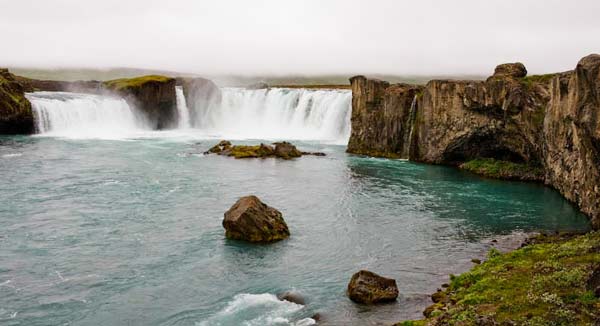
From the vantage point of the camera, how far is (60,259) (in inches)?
1140

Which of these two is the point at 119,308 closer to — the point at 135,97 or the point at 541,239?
the point at 541,239

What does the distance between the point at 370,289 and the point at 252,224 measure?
11.0 meters

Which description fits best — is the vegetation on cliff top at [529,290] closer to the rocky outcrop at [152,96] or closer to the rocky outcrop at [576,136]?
the rocky outcrop at [576,136]

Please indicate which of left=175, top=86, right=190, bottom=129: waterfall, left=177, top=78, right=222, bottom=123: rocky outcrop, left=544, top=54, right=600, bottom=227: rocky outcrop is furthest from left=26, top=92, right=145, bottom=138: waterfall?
left=544, top=54, right=600, bottom=227: rocky outcrop

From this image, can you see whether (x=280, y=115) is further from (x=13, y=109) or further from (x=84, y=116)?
(x=13, y=109)

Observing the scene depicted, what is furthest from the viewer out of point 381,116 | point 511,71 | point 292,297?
point 381,116

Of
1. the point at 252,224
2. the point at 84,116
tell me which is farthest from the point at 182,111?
the point at 252,224

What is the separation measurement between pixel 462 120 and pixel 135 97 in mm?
61146

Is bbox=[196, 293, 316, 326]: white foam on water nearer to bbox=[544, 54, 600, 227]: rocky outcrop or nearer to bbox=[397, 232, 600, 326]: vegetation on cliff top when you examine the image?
bbox=[397, 232, 600, 326]: vegetation on cliff top

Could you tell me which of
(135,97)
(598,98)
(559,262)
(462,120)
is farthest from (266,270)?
(135,97)

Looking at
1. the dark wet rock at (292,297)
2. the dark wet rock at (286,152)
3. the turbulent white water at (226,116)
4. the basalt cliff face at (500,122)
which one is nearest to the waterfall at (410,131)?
the basalt cliff face at (500,122)

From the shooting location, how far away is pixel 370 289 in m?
23.9

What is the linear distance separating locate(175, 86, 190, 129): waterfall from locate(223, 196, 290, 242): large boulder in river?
74.7 m

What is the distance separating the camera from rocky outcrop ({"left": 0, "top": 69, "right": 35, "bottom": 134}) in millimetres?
77312
